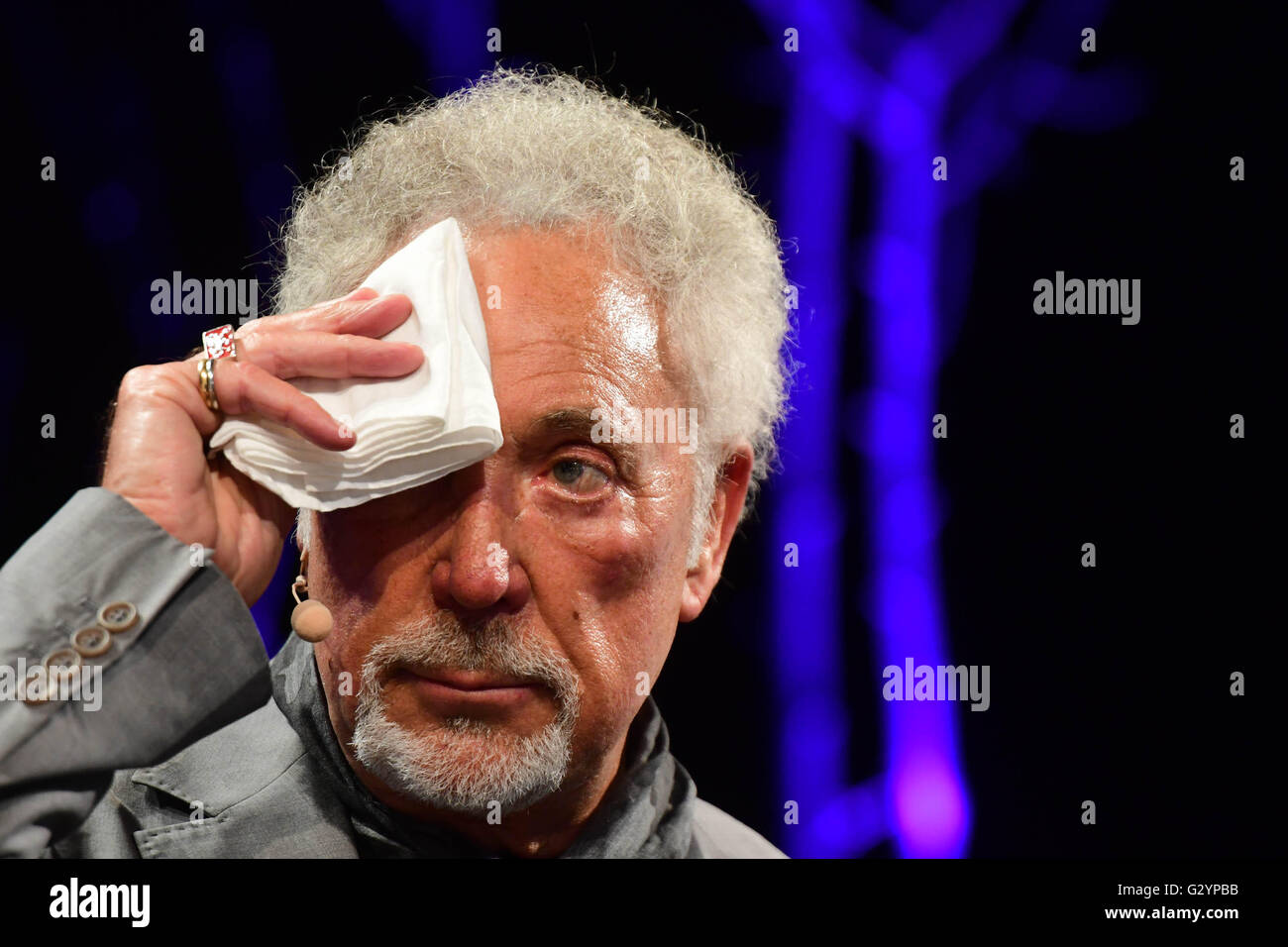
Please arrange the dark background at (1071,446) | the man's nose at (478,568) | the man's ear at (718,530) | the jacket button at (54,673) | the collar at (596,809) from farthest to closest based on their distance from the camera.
Result: the dark background at (1071,446), the man's ear at (718,530), the collar at (596,809), the man's nose at (478,568), the jacket button at (54,673)

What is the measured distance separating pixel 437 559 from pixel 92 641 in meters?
0.48

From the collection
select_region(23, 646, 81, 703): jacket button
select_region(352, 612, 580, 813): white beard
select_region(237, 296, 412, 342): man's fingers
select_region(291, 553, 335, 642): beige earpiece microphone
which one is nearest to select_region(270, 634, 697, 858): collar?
select_region(352, 612, 580, 813): white beard

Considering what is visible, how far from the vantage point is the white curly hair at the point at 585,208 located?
197 cm

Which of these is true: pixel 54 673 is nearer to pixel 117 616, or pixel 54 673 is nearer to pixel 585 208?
pixel 117 616

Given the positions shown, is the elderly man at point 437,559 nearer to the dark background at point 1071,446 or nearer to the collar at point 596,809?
the collar at point 596,809

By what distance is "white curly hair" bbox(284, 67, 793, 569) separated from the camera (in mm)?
1968

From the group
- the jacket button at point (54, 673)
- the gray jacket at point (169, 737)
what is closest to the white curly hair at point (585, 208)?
the gray jacket at point (169, 737)

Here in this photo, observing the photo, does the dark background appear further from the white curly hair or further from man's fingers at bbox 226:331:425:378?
man's fingers at bbox 226:331:425:378

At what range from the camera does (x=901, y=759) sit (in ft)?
8.00

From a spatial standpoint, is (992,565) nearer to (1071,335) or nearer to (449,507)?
(1071,335)

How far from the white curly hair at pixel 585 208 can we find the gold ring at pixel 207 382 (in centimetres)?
36

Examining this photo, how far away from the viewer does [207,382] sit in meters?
1.65

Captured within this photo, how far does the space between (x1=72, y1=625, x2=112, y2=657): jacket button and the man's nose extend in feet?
1.48

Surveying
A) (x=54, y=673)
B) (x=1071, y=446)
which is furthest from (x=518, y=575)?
(x=1071, y=446)
